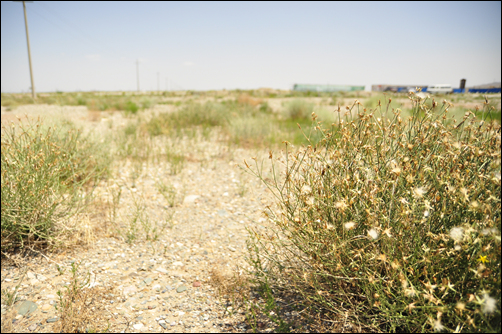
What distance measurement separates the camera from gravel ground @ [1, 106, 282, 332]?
2080mm

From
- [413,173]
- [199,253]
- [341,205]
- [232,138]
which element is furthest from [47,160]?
[232,138]

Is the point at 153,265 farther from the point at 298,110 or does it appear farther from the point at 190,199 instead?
the point at 298,110

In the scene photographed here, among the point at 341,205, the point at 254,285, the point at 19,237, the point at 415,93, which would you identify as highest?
the point at 415,93

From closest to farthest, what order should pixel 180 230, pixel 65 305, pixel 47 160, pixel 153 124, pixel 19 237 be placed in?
pixel 65 305 < pixel 19 237 < pixel 47 160 < pixel 180 230 < pixel 153 124

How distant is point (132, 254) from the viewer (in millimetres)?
2961

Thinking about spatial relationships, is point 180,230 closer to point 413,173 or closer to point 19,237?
point 19,237

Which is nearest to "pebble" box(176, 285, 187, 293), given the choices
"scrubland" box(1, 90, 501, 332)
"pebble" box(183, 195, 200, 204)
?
"scrubland" box(1, 90, 501, 332)

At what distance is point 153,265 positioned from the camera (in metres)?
2.81

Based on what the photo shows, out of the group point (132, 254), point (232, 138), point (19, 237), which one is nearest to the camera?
point (19, 237)

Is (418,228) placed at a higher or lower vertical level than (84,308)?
higher

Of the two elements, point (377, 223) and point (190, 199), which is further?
point (190, 199)

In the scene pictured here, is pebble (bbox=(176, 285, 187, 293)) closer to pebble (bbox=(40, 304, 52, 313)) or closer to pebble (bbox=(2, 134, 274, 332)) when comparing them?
pebble (bbox=(2, 134, 274, 332))

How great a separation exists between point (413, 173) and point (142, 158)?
17.4 ft

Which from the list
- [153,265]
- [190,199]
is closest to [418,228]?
[153,265]
